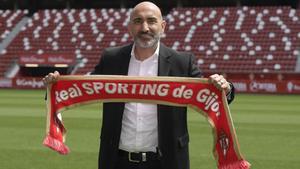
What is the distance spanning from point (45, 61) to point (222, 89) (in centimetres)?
3338

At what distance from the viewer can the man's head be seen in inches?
151

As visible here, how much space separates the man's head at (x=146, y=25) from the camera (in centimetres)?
384

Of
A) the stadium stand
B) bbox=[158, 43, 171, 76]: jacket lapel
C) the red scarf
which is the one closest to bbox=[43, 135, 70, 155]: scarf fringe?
the red scarf

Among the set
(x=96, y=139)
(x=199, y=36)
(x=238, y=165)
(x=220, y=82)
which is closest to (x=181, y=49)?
(x=199, y=36)

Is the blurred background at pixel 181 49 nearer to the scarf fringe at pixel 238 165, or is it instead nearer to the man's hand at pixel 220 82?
the scarf fringe at pixel 238 165

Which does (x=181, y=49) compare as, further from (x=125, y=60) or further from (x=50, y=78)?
(x=125, y=60)

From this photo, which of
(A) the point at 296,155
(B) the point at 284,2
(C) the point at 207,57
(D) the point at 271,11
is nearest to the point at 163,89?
→ (A) the point at 296,155

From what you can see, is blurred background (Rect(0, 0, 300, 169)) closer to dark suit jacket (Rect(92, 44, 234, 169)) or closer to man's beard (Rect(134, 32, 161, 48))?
dark suit jacket (Rect(92, 44, 234, 169))

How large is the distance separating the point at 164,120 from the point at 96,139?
7.56 metres

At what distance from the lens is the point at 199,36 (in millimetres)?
37406

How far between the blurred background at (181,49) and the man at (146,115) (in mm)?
6076

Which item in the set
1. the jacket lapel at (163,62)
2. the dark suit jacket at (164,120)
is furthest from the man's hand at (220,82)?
the jacket lapel at (163,62)

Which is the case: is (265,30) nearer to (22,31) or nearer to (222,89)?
(22,31)

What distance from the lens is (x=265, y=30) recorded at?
36188mm
